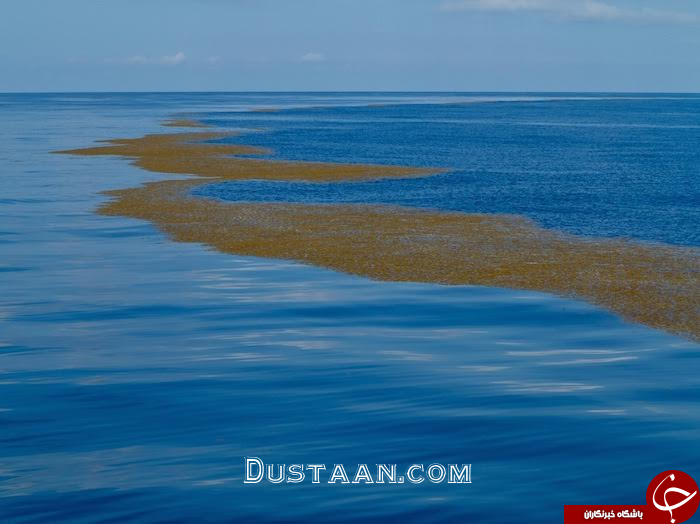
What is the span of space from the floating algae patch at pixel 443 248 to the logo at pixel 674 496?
21.8ft

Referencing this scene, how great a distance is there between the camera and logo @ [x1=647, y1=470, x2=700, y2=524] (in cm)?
1105

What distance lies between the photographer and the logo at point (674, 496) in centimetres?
1105

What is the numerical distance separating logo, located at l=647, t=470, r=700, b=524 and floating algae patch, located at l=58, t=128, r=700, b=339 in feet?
21.8

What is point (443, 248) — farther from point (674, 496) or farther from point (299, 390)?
point (674, 496)

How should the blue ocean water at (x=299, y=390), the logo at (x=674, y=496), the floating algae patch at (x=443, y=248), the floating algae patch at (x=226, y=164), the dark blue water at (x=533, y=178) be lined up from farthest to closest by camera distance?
1. the floating algae patch at (x=226, y=164)
2. the dark blue water at (x=533, y=178)
3. the floating algae patch at (x=443, y=248)
4. the blue ocean water at (x=299, y=390)
5. the logo at (x=674, y=496)

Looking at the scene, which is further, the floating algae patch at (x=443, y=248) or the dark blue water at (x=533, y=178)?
the dark blue water at (x=533, y=178)

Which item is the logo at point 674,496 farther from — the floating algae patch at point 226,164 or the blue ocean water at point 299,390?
the floating algae patch at point 226,164

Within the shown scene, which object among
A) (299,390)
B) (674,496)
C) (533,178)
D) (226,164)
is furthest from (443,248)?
(226,164)

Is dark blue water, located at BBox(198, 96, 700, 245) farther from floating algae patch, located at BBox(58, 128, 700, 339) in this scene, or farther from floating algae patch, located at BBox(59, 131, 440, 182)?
floating algae patch, located at BBox(59, 131, 440, 182)

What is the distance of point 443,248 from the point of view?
89.6 feet

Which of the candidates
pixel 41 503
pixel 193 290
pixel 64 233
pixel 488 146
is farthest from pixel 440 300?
pixel 488 146

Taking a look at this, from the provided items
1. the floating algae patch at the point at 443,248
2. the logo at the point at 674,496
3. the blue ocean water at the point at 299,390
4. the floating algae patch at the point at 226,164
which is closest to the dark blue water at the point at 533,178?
the floating algae patch at the point at 443,248

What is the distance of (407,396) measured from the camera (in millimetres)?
14883

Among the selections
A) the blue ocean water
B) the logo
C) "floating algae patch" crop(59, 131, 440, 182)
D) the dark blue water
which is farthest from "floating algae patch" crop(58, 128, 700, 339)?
"floating algae patch" crop(59, 131, 440, 182)
